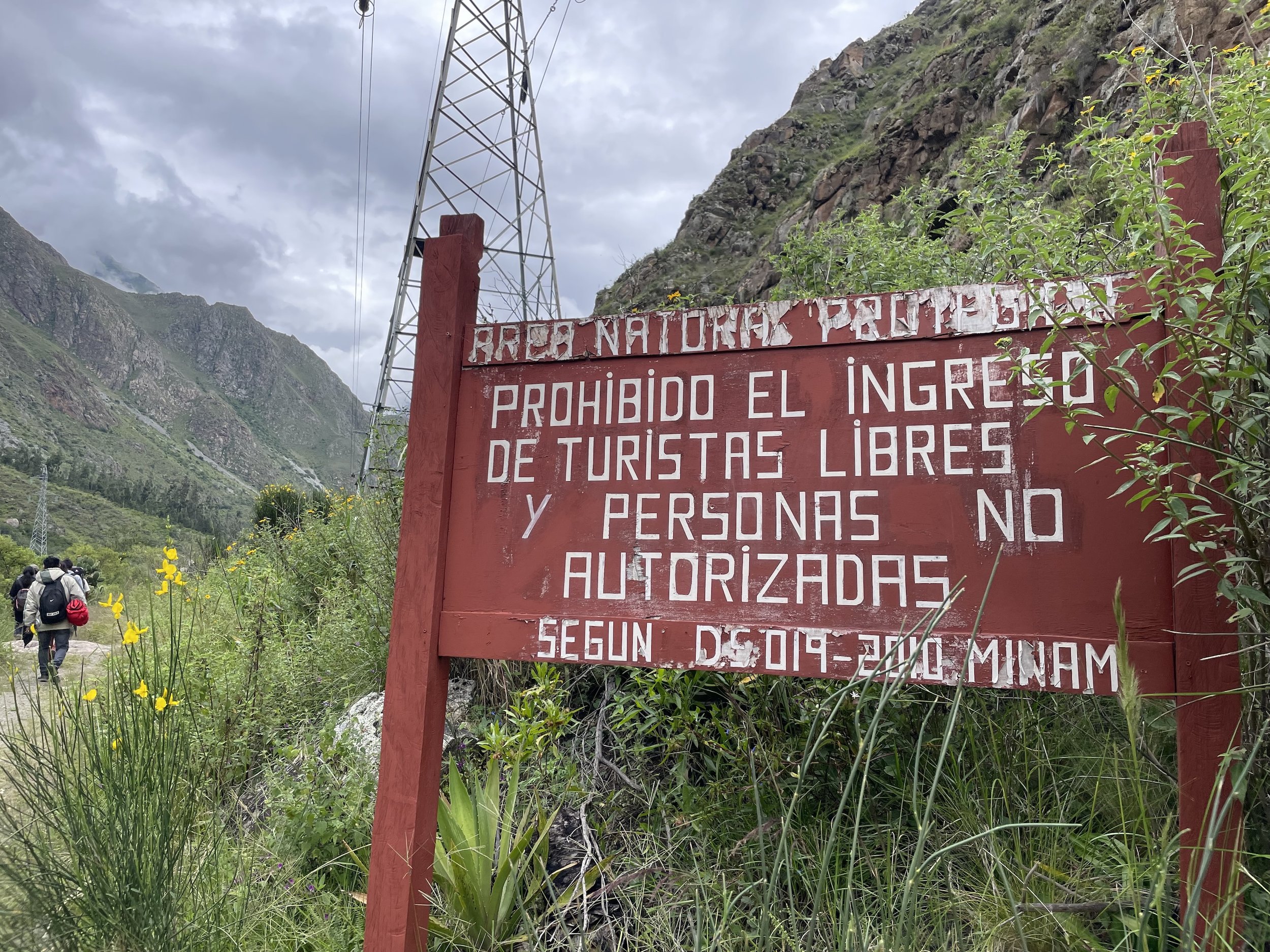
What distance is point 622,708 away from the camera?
8.60 feet

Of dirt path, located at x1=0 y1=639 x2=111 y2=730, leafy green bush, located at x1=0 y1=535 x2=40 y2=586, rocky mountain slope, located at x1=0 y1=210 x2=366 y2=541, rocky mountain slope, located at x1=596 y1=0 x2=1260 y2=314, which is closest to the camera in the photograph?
dirt path, located at x1=0 y1=639 x2=111 y2=730

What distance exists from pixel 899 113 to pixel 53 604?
3646 cm

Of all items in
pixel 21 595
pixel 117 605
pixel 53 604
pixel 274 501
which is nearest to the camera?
pixel 117 605

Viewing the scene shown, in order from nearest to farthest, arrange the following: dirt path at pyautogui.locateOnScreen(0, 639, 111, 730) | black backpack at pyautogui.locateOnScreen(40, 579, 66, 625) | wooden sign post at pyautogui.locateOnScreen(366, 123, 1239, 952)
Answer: wooden sign post at pyautogui.locateOnScreen(366, 123, 1239, 952) → dirt path at pyautogui.locateOnScreen(0, 639, 111, 730) → black backpack at pyautogui.locateOnScreen(40, 579, 66, 625)

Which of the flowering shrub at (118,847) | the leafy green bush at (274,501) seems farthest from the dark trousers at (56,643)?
the flowering shrub at (118,847)

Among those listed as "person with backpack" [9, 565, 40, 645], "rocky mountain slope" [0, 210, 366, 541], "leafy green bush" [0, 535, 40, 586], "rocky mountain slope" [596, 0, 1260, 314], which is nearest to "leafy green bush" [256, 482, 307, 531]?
"person with backpack" [9, 565, 40, 645]

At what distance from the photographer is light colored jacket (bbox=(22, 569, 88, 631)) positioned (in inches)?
289

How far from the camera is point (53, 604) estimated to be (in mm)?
7277

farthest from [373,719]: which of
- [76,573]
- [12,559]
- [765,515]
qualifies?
[12,559]

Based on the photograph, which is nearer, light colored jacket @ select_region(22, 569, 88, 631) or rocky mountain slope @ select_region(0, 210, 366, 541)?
light colored jacket @ select_region(22, 569, 88, 631)

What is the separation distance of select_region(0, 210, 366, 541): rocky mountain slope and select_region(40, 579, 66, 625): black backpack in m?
18.4

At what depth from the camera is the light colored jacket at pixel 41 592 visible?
7.35 m

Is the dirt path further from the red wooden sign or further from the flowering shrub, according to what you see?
the red wooden sign

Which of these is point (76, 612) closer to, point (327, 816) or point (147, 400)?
point (327, 816)
